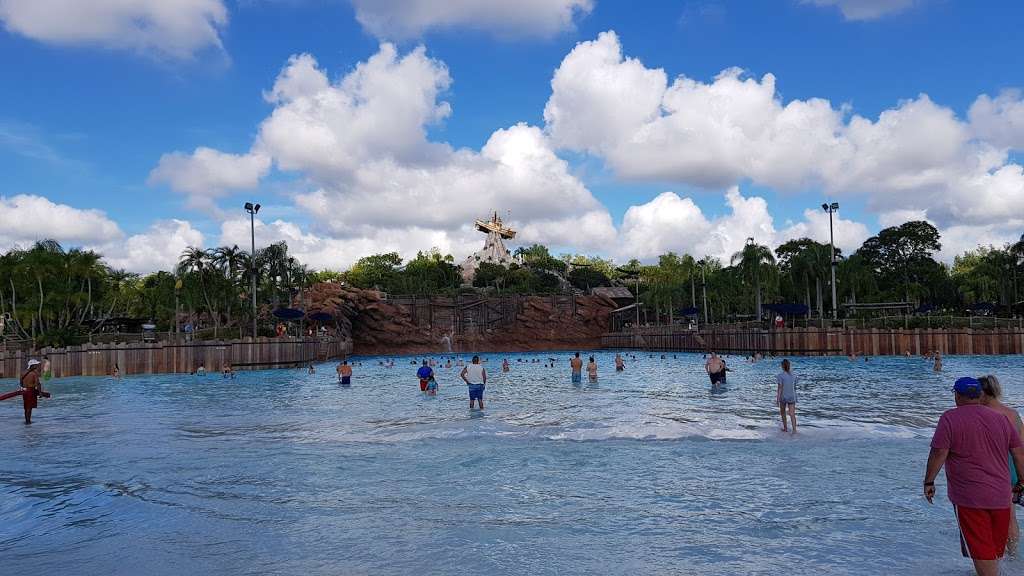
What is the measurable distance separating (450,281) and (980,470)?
371 feet

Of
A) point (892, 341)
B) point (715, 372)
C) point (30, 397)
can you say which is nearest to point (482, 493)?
point (30, 397)

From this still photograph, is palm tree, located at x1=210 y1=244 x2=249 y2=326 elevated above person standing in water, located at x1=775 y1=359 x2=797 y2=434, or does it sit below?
above

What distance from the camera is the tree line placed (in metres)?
59.6

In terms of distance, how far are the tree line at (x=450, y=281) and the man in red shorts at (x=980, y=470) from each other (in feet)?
174

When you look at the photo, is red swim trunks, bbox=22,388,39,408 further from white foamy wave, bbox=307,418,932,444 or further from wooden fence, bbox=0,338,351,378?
wooden fence, bbox=0,338,351,378

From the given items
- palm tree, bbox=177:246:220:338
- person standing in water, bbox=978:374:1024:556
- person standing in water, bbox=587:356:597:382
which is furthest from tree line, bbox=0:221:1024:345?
person standing in water, bbox=978:374:1024:556

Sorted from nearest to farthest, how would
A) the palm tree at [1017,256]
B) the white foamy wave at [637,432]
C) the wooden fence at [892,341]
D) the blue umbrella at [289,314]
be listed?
Result: the white foamy wave at [637,432] → the wooden fence at [892,341] → the blue umbrella at [289,314] → the palm tree at [1017,256]

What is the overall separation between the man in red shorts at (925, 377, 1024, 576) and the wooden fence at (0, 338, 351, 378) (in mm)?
47379

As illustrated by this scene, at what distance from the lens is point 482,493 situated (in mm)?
10500

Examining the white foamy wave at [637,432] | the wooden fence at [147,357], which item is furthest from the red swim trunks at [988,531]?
the wooden fence at [147,357]

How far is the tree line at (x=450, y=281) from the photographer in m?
59.6

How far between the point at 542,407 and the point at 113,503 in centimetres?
1411

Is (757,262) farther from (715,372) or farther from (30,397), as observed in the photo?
(30,397)

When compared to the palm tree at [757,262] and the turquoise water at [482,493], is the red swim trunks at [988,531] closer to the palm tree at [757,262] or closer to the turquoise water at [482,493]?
the turquoise water at [482,493]
